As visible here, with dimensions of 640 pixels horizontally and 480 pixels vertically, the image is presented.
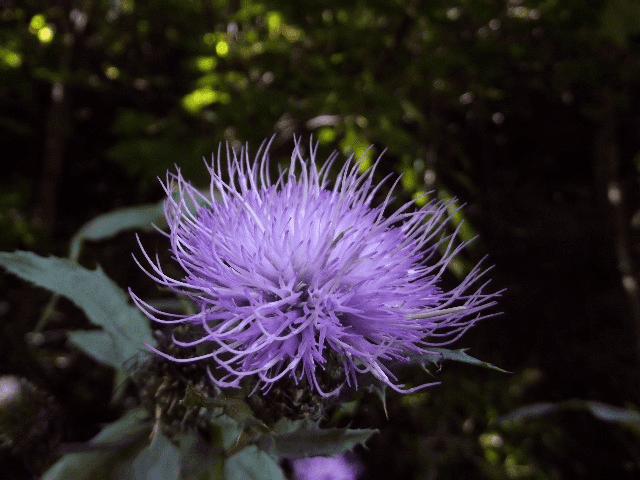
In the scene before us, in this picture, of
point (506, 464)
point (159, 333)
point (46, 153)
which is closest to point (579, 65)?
point (506, 464)

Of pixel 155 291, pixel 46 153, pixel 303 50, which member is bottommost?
pixel 155 291

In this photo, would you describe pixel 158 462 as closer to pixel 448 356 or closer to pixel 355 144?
pixel 448 356

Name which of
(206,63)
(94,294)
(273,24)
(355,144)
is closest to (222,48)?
(206,63)

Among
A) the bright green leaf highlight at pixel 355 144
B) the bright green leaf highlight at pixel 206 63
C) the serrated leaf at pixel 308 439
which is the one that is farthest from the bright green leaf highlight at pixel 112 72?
the serrated leaf at pixel 308 439

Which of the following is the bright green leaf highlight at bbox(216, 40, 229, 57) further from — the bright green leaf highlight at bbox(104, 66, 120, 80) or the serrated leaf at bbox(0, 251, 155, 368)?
the serrated leaf at bbox(0, 251, 155, 368)

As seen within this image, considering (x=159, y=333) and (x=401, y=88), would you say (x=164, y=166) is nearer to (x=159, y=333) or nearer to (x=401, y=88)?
(x=159, y=333)

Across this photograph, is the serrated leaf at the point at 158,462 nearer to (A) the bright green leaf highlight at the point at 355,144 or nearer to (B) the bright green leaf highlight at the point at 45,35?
(A) the bright green leaf highlight at the point at 355,144
